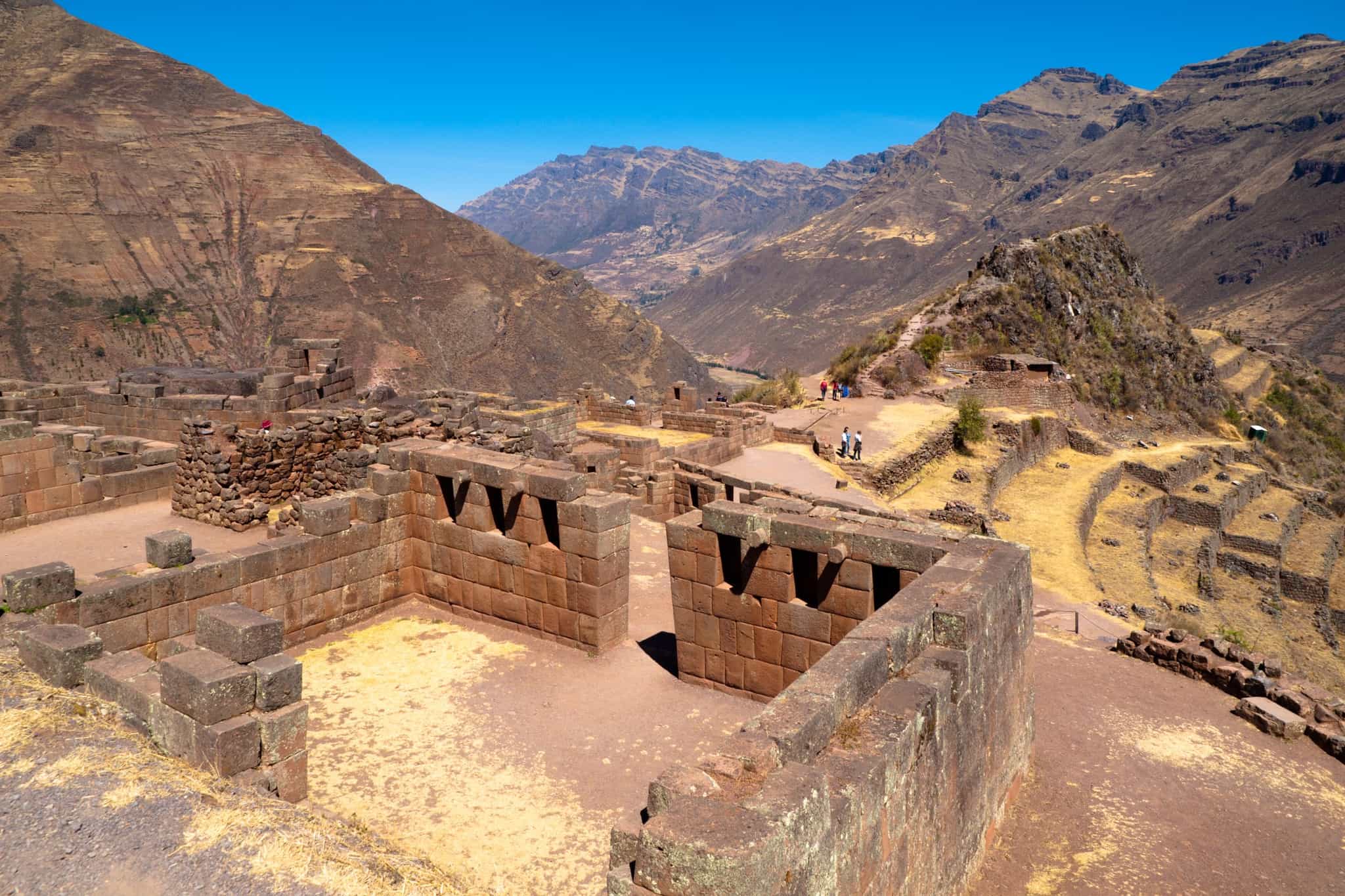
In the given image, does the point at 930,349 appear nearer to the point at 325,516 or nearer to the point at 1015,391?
the point at 1015,391

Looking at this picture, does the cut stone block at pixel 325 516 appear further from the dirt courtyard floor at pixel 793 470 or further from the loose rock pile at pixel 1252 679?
the dirt courtyard floor at pixel 793 470

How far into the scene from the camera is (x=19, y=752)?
5523mm

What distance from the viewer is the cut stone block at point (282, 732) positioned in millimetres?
6406

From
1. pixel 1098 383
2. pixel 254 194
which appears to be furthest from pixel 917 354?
pixel 254 194

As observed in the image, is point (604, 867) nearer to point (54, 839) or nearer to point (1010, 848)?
point (54, 839)

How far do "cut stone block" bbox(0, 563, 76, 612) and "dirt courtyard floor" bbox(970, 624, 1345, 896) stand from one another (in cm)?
854

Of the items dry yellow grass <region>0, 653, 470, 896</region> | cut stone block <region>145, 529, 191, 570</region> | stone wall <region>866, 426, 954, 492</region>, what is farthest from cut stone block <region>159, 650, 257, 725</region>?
stone wall <region>866, 426, 954, 492</region>

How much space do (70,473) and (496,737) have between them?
10.5 meters

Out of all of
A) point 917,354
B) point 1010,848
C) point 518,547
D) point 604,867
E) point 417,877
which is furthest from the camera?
point 917,354

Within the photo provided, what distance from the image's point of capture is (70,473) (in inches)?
567

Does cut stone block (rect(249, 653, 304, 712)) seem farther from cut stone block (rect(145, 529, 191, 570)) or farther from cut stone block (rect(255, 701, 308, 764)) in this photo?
cut stone block (rect(145, 529, 191, 570))

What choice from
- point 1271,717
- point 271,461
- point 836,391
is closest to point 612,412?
point 836,391

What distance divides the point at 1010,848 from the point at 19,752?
8.02 m

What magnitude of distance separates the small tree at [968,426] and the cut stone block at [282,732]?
3108 centimetres
